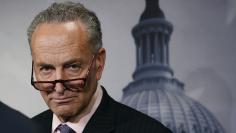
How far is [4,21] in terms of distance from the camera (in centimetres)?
202

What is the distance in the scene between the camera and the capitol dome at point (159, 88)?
183cm

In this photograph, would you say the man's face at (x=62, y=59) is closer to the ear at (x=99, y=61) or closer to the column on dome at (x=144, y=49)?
the ear at (x=99, y=61)

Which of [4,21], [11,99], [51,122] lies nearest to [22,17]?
[4,21]

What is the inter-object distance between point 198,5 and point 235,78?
0.33 m

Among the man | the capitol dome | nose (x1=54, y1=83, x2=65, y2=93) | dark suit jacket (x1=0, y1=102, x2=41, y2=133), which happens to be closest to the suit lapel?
the man

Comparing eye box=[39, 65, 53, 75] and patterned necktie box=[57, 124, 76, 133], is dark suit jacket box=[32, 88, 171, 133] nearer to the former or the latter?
patterned necktie box=[57, 124, 76, 133]

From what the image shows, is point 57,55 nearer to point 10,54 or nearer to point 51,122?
point 51,122

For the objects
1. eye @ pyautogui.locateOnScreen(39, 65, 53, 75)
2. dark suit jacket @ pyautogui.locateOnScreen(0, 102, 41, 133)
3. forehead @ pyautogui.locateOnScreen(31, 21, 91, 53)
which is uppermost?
forehead @ pyautogui.locateOnScreen(31, 21, 91, 53)

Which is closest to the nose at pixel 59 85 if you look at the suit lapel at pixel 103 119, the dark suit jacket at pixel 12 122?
the suit lapel at pixel 103 119

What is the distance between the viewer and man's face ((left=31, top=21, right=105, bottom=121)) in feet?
2.87

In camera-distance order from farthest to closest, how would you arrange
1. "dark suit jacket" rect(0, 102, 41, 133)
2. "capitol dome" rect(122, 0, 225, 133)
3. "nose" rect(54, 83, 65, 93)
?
"capitol dome" rect(122, 0, 225, 133) → "nose" rect(54, 83, 65, 93) → "dark suit jacket" rect(0, 102, 41, 133)

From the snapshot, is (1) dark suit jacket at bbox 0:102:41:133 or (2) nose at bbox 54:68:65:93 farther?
(2) nose at bbox 54:68:65:93

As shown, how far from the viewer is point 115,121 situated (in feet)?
3.26

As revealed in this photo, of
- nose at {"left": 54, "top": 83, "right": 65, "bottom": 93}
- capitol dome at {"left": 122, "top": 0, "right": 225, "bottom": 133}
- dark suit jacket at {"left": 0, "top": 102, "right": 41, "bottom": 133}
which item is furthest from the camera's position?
capitol dome at {"left": 122, "top": 0, "right": 225, "bottom": 133}
